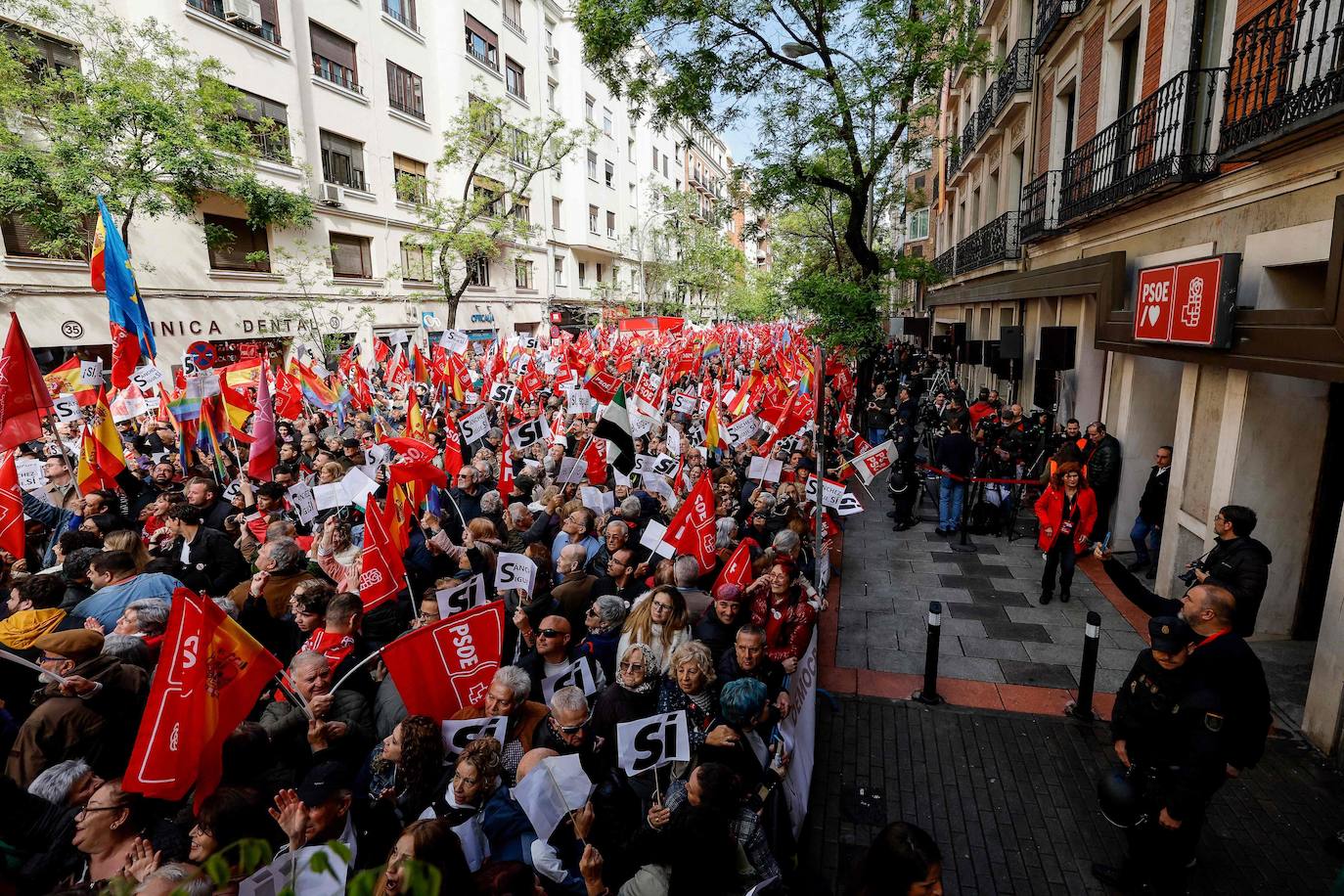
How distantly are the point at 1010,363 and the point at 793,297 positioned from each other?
5.05m

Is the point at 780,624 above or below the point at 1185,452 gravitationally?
below

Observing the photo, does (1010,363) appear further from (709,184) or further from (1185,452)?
(709,184)

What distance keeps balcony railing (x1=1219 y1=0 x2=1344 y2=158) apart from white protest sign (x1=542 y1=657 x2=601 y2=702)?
6.61 meters

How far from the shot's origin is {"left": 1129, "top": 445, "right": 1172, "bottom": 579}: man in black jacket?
8648 millimetres

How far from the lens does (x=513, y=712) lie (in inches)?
156

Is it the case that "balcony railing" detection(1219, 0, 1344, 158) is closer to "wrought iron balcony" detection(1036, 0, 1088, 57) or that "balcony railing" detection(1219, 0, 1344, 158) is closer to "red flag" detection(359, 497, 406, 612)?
"wrought iron balcony" detection(1036, 0, 1088, 57)

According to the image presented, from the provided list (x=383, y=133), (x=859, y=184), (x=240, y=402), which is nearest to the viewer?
(x=240, y=402)

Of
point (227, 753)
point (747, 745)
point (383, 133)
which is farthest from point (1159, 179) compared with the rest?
point (383, 133)

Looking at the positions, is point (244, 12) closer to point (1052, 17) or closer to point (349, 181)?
point (349, 181)

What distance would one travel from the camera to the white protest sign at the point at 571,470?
899cm

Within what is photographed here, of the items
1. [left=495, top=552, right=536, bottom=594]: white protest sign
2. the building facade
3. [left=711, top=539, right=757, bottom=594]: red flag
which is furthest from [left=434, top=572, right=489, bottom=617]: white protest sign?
the building facade

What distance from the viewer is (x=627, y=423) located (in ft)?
27.2

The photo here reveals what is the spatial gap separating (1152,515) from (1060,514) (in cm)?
178

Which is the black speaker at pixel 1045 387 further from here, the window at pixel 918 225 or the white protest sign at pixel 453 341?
the window at pixel 918 225
